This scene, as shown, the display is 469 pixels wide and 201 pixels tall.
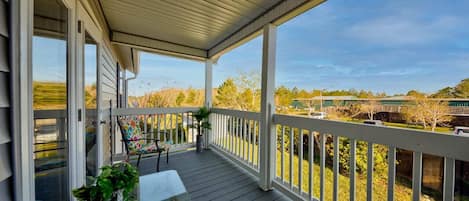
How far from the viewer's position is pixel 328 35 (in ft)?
7.71

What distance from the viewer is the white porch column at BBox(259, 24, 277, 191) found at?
2.51 meters

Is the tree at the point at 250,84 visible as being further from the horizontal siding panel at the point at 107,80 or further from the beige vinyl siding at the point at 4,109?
the beige vinyl siding at the point at 4,109

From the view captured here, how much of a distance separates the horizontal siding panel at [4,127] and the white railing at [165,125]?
3116 mm

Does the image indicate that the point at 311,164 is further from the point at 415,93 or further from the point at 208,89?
the point at 208,89

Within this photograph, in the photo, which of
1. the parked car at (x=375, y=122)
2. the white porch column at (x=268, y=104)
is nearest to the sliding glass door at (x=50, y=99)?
the white porch column at (x=268, y=104)

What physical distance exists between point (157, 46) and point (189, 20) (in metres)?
1.32

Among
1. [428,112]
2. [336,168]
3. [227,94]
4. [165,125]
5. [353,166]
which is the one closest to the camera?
[428,112]

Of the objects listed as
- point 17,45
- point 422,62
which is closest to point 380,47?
point 422,62

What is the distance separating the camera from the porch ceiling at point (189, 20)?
2.35 meters

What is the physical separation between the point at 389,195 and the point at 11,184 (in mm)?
2198

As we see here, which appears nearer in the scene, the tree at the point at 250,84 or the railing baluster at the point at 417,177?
the railing baluster at the point at 417,177

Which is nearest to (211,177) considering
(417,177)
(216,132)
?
(216,132)

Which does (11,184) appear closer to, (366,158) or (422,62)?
(366,158)

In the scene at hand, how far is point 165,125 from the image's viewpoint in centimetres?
414
